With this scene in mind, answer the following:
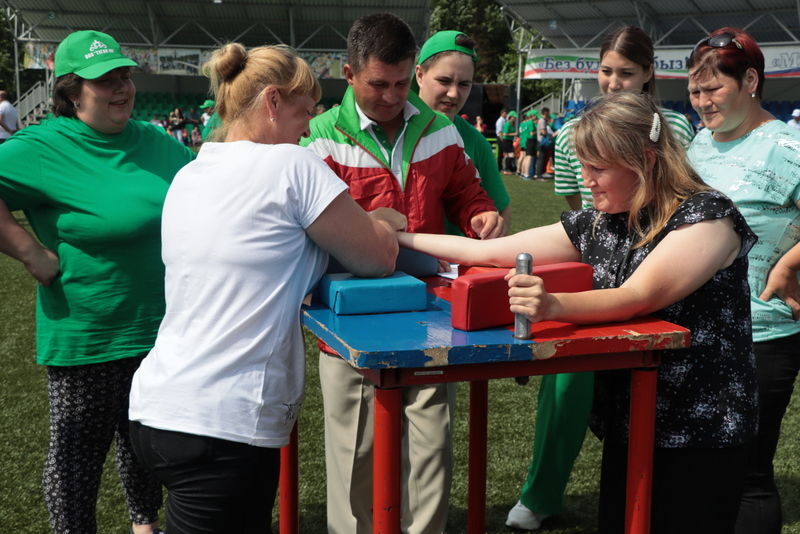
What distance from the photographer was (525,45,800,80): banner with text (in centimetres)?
2538

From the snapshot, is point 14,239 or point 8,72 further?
point 8,72

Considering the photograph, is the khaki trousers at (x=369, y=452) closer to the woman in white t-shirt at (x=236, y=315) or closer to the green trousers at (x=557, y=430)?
the green trousers at (x=557, y=430)

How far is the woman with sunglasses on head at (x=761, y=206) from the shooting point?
2.73m

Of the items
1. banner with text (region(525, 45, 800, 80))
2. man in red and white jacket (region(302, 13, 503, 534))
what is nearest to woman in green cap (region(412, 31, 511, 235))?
man in red and white jacket (region(302, 13, 503, 534))

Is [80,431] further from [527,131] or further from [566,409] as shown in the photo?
[527,131]

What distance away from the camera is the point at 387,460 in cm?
185

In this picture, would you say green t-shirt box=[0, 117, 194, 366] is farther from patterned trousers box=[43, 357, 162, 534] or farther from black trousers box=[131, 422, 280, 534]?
black trousers box=[131, 422, 280, 534]

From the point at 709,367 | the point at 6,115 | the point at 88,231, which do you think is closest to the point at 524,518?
the point at 709,367

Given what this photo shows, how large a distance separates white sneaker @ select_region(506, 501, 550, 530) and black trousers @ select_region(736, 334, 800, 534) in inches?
35.7

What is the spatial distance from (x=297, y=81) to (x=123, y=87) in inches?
43.2

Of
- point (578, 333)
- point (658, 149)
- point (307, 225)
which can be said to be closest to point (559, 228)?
point (658, 149)

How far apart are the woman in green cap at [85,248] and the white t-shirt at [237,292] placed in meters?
0.96

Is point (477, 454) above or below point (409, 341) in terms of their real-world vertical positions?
below

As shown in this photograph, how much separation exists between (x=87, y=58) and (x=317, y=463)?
7.07ft
